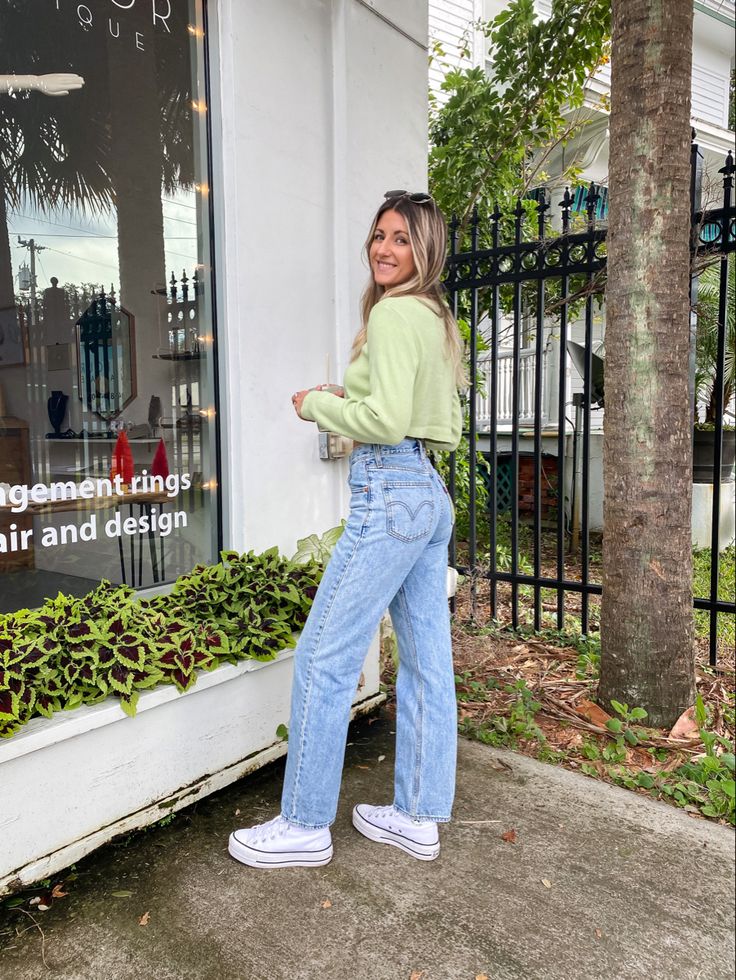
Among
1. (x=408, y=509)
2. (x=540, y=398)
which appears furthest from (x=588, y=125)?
(x=408, y=509)

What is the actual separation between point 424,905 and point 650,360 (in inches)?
90.3

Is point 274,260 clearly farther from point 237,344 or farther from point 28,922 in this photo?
point 28,922

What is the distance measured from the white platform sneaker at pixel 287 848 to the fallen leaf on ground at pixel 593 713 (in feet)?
4.96

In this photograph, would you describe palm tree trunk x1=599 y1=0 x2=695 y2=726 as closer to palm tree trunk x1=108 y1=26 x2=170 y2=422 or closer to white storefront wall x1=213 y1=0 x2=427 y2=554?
white storefront wall x1=213 y1=0 x2=427 y2=554

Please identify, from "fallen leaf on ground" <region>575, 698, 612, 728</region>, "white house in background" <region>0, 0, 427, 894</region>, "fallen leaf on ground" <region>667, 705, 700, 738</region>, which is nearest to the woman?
"white house in background" <region>0, 0, 427, 894</region>

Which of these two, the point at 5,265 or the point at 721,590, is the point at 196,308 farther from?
the point at 721,590

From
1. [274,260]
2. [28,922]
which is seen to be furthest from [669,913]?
[274,260]

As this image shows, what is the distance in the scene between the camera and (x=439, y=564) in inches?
93.6

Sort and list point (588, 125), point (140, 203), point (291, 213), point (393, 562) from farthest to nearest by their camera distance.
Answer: point (588, 125) < point (291, 213) < point (140, 203) < point (393, 562)

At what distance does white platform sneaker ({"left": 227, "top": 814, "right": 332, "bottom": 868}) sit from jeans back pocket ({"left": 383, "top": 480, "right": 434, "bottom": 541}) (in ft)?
3.26

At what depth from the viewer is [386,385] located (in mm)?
2049

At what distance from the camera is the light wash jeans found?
2.17 m

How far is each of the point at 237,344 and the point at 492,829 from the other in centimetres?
237

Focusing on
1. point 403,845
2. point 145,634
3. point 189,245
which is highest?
point 189,245
